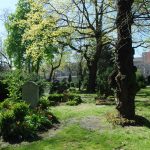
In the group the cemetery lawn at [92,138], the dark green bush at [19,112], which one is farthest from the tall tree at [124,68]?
the dark green bush at [19,112]

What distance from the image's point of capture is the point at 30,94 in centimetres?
2056

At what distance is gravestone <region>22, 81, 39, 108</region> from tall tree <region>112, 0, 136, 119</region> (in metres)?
5.06

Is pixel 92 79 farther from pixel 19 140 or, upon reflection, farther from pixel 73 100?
pixel 19 140

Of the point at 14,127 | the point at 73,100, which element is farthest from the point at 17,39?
the point at 14,127

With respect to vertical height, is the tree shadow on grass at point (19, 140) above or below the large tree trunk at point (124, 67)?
below

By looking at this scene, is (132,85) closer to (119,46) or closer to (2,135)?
(119,46)

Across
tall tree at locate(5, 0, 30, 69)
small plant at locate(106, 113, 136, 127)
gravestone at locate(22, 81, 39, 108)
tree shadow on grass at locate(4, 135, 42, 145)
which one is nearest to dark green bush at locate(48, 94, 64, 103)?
gravestone at locate(22, 81, 39, 108)

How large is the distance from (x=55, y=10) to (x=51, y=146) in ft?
81.9

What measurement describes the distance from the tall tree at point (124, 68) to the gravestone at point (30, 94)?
506 centimetres

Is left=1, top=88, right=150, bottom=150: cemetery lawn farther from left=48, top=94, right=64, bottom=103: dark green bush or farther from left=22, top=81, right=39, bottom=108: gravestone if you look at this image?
left=48, top=94, right=64, bottom=103: dark green bush

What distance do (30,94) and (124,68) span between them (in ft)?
19.7

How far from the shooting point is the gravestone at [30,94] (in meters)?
20.2

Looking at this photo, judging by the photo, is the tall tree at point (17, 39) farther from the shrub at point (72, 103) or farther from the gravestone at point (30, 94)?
the gravestone at point (30, 94)

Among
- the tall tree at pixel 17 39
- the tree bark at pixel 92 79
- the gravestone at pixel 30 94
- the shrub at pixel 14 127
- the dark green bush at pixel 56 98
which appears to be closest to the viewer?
the shrub at pixel 14 127
